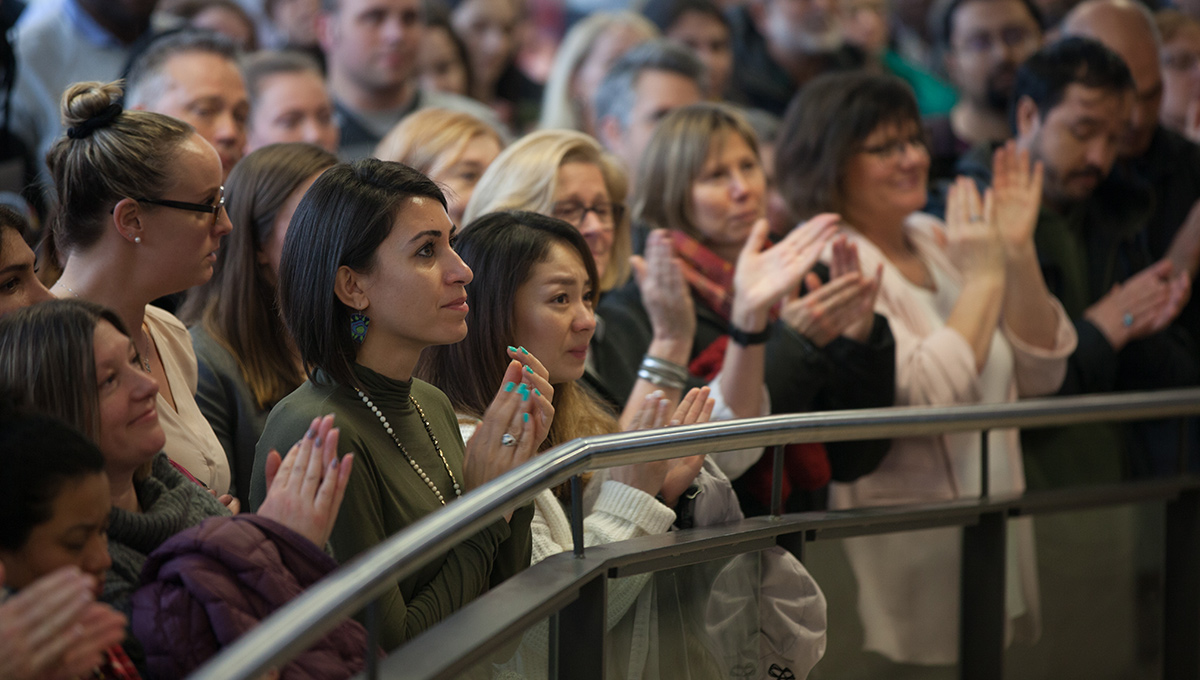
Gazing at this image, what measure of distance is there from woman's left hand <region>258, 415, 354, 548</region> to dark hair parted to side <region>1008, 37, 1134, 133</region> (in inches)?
119

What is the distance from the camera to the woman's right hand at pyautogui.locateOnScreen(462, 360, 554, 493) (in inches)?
75.7

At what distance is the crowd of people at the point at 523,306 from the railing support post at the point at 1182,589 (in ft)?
1.34

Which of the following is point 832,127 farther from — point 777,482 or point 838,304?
point 777,482

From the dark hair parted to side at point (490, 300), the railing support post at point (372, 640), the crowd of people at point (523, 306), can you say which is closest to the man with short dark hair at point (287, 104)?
the crowd of people at point (523, 306)

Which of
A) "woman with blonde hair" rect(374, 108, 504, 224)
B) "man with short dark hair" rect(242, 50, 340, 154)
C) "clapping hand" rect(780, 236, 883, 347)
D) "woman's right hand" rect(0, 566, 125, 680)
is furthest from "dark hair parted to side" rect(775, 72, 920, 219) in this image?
"woman's right hand" rect(0, 566, 125, 680)

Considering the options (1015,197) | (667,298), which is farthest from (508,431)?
(1015,197)

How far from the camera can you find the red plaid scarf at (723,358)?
2730 mm

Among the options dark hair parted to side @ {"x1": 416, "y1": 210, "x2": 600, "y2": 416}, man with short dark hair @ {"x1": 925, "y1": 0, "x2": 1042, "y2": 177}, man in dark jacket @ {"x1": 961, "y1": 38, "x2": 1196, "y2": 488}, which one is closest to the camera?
dark hair parted to side @ {"x1": 416, "y1": 210, "x2": 600, "y2": 416}

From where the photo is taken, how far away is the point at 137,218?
2.09m

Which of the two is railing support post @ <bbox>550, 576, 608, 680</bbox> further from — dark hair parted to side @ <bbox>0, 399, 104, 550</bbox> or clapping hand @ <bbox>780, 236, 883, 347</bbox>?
clapping hand @ <bbox>780, 236, 883, 347</bbox>

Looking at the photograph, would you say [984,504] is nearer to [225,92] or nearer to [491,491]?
[491,491]

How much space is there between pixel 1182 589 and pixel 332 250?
2528 millimetres

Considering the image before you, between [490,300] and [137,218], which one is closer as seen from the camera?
[137,218]

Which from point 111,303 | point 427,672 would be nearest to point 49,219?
point 111,303
